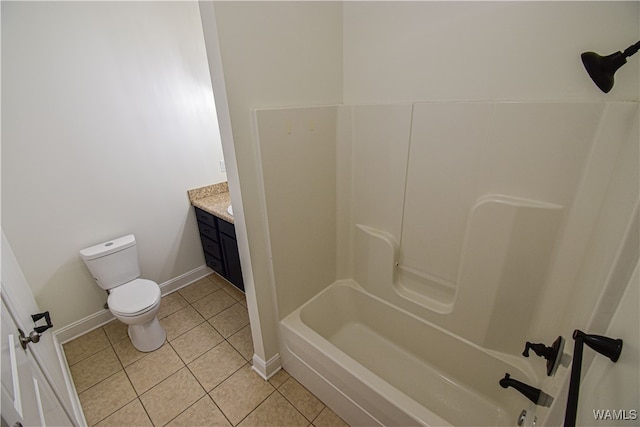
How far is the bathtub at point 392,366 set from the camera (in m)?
1.25

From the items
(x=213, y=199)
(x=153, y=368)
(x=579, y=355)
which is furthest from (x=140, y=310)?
(x=579, y=355)

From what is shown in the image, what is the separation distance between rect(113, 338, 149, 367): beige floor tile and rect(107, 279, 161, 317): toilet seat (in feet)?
1.19

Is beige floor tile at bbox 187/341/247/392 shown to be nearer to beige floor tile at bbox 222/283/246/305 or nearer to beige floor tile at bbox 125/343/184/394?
beige floor tile at bbox 125/343/184/394

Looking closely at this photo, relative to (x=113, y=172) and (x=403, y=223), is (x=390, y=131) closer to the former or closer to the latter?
(x=403, y=223)

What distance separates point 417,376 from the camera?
1589 mm

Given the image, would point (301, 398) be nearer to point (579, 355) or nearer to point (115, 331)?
point (579, 355)

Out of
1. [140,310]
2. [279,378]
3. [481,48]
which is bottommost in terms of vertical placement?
[279,378]

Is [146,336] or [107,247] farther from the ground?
[107,247]

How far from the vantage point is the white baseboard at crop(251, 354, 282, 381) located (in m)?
1.66

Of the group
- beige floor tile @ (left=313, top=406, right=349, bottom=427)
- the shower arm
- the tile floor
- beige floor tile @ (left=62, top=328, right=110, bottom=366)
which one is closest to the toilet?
the tile floor

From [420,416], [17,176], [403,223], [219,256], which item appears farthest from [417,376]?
[17,176]

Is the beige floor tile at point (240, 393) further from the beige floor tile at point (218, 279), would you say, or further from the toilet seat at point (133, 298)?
the beige floor tile at point (218, 279)

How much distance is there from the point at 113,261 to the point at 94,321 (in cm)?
59

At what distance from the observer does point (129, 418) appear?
1474mm
